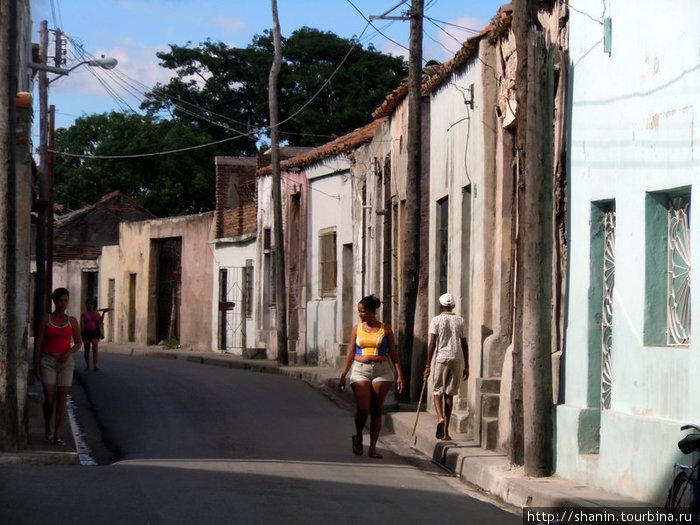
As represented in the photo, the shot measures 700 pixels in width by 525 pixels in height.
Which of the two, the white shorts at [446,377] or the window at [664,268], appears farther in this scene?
the white shorts at [446,377]

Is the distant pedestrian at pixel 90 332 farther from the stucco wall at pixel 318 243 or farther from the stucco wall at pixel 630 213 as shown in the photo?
the stucco wall at pixel 630 213

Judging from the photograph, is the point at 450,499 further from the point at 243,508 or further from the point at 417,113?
the point at 417,113

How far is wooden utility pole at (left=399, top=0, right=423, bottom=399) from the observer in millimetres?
16406

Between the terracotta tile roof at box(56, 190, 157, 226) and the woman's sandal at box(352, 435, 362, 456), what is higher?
the terracotta tile roof at box(56, 190, 157, 226)

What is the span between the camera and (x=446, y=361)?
12.9 meters

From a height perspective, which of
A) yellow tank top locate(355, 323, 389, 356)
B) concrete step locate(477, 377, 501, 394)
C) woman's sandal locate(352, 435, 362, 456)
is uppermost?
yellow tank top locate(355, 323, 389, 356)

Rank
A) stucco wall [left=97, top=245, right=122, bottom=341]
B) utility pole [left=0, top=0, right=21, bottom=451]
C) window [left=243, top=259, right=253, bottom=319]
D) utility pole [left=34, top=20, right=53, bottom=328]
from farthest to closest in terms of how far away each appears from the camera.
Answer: stucco wall [left=97, top=245, right=122, bottom=341] → window [left=243, top=259, right=253, bottom=319] → utility pole [left=34, top=20, right=53, bottom=328] → utility pole [left=0, top=0, right=21, bottom=451]

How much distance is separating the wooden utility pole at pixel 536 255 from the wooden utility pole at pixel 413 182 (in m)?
6.22

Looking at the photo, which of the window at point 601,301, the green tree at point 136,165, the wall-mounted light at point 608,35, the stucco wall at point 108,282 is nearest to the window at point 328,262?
the stucco wall at point 108,282

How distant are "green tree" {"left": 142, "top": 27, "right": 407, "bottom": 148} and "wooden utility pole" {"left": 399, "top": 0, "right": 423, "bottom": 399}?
26.7m

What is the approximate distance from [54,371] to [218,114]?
35.6 m

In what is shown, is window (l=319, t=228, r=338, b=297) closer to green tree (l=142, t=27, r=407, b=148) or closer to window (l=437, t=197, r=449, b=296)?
window (l=437, t=197, r=449, b=296)

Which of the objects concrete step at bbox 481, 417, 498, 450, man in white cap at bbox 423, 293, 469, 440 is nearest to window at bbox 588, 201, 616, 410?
concrete step at bbox 481, 417, 498, 450

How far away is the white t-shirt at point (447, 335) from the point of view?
508 inches
